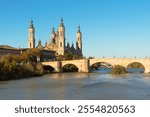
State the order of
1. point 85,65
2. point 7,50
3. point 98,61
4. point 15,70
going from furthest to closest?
point 7,50 < point 85,65 < point 98,61 < point 15,70

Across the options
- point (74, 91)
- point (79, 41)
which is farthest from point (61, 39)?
point (74, 91)

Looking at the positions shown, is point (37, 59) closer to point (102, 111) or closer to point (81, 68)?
point (81, 68)

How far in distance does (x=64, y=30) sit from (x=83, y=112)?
2391 inches

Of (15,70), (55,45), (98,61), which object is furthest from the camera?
(55,45)

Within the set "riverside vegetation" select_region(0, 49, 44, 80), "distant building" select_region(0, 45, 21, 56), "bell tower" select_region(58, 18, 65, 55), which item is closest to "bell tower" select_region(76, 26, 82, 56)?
"bell tower" select_region(58, 18, 65, 55)

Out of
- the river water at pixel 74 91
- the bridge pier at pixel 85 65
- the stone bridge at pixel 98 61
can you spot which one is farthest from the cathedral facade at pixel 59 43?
the river water at pixel 74 91

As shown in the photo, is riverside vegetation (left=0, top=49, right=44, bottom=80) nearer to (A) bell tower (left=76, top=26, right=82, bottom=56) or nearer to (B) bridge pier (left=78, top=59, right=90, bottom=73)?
(B) bridge pier (left=78, top=59, right=90, bottom=73)

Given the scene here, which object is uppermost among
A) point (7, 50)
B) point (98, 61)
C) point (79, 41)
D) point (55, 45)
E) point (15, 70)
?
point (79, 41)

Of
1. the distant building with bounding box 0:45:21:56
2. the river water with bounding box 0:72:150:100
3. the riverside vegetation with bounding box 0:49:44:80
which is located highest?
the distant building with bounding box 0:45:21:56

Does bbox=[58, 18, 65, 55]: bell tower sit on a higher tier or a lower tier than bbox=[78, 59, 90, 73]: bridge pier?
higher

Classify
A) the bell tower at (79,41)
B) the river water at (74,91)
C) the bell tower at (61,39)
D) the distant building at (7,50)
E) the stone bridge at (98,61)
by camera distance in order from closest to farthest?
→ 1. the river water at (74,91)
2. the stone bridge at (98,61)
3. the distant building at (7,50)
4. the bell tower at (61,39)
5. the bell tower at (79,41)

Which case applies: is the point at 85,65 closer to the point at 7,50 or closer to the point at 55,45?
the point at 7,50

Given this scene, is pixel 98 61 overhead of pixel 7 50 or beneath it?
beneath

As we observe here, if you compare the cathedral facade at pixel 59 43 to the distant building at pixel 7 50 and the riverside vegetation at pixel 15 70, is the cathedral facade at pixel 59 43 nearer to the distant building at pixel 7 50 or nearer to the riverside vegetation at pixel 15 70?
the distant building at pixel 7 50
